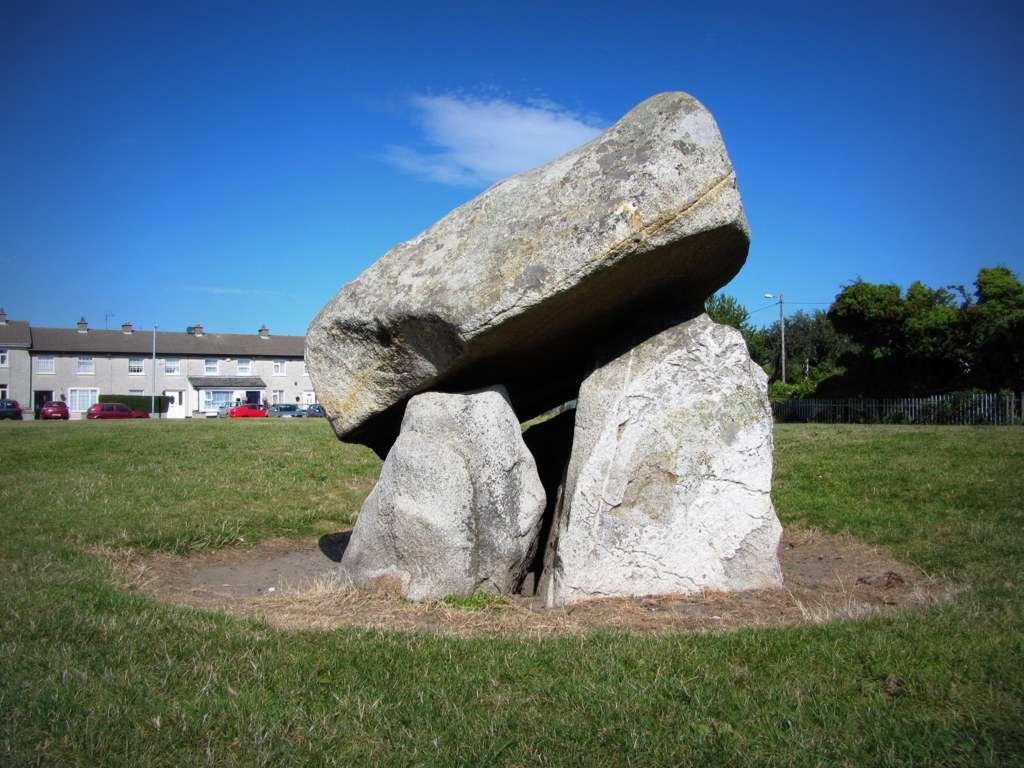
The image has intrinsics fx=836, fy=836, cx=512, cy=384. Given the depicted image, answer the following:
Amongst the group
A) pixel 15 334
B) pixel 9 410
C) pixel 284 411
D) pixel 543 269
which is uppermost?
pixel 15 334

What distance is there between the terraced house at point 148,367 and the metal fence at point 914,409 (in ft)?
132

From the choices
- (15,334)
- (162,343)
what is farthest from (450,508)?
(15,334)

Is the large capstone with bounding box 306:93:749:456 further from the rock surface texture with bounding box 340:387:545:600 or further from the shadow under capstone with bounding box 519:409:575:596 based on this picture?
the shadow under capstone with bounding box 519:409:575:596

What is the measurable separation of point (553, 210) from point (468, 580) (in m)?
3.20

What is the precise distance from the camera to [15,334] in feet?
196

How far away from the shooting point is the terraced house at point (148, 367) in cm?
5922

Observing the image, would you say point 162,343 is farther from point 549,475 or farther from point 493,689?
point 493,689

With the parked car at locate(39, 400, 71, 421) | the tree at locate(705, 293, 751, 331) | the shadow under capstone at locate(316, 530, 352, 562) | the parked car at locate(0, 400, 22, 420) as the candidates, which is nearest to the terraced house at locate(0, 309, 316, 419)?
the parked car at locate(0, 400, 22, 420)

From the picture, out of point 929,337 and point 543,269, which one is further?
point 929,337

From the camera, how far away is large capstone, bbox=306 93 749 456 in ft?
21.6

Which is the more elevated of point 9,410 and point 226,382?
point 226,382

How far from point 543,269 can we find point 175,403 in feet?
201

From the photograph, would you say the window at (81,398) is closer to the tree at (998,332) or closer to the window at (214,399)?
the window at (214,399)

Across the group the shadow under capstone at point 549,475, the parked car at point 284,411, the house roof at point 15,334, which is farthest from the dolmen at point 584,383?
the house roof at point 15,334
